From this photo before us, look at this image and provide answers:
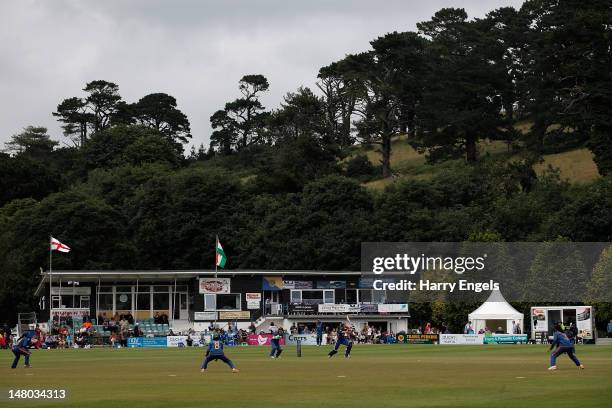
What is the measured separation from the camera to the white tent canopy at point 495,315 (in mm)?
84250

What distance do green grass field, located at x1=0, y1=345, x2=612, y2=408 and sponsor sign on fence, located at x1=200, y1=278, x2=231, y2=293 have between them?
177 feet

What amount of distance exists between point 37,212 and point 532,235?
54.0 meters

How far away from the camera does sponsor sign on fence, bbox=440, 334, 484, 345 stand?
81375 millimetres

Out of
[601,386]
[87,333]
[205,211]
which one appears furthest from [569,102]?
[601,386]

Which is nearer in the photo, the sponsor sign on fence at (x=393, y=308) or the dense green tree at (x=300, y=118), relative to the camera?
the sponsor sign on fence at (x=393, y=308)

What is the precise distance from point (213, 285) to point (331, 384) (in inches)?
2735

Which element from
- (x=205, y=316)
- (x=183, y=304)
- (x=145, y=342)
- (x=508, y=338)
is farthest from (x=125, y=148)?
(x=508, y=338)

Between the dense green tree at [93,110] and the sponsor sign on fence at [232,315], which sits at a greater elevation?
the dense green tree at [93,110]

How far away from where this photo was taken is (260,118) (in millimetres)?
196250

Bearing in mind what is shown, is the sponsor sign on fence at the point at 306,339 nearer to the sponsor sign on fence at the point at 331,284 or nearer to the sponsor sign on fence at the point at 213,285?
the sponsor sign on fence at the point at 213,285

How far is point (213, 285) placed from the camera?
102m

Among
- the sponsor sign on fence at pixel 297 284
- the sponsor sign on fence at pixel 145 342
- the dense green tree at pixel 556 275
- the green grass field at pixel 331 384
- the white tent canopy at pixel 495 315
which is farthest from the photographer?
the sponsor sign on fence at pixel 297 284

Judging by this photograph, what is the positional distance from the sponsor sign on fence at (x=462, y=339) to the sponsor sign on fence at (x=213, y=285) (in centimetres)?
2570

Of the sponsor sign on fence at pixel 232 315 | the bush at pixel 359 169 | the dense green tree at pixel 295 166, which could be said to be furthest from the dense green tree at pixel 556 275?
the bush at pixel 359 169
